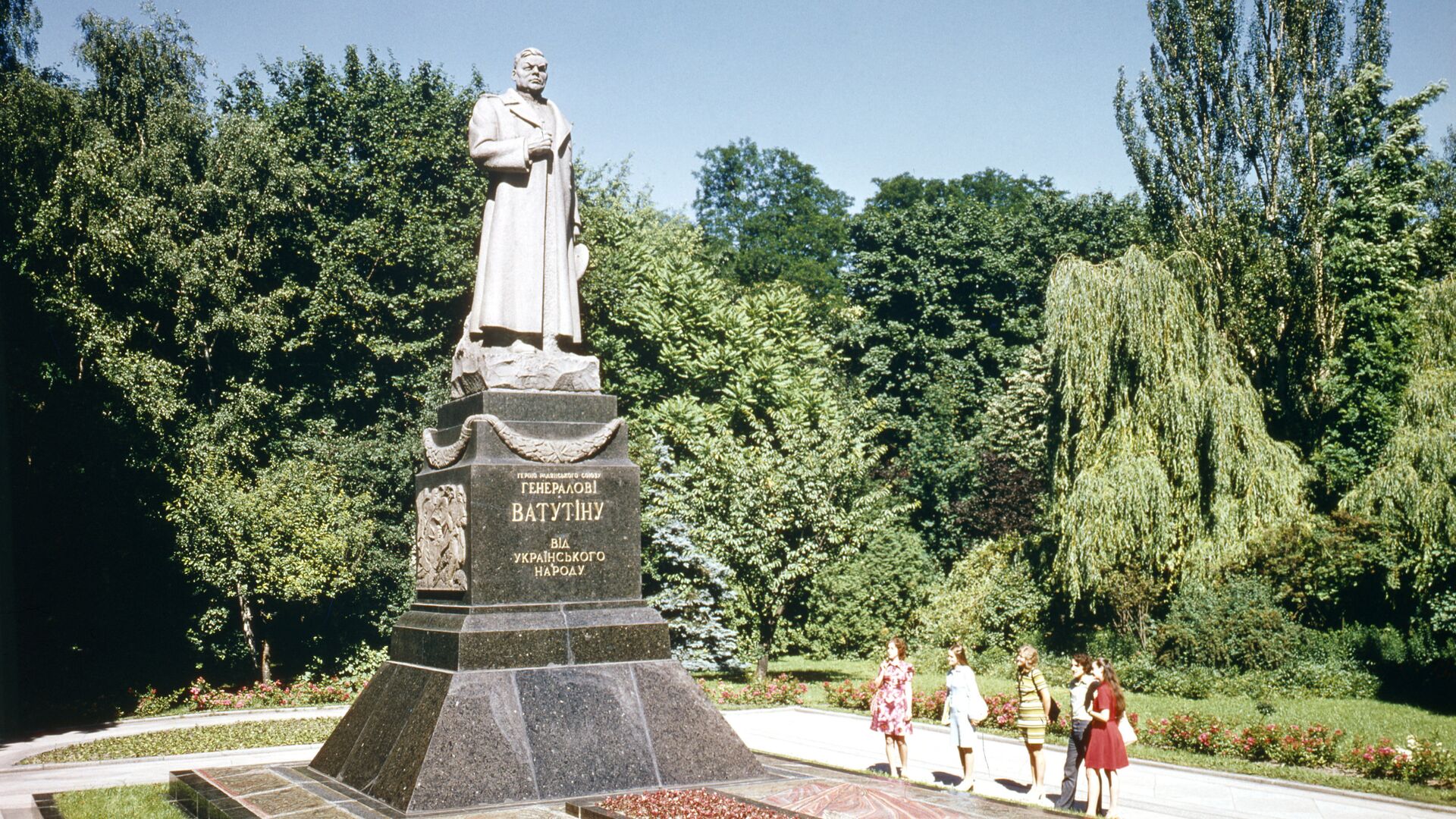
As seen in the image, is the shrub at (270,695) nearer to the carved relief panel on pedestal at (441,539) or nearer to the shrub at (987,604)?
the carved relief panel on pedestal at (441,539)

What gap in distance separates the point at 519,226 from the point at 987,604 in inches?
815

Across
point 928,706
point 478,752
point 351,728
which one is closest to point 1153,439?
point 928,706

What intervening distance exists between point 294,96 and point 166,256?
7.68 meters

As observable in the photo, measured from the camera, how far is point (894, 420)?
137 feet

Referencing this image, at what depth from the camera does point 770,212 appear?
51469mm

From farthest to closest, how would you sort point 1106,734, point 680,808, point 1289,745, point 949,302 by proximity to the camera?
1. point 949,302
2. point 1289,745
3. point 1106,734
4. point 680,808

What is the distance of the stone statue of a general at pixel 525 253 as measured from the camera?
1079 cm

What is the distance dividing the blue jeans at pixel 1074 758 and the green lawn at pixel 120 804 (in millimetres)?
7734

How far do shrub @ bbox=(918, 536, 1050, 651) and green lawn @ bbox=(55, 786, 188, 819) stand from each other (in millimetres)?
19879

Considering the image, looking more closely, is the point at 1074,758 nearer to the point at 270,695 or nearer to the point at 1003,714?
the point at 1003,714

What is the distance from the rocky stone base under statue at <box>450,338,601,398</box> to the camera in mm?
10523

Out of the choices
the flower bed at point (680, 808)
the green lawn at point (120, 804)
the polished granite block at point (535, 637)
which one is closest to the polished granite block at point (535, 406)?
the polished granite block at point (535, 637)

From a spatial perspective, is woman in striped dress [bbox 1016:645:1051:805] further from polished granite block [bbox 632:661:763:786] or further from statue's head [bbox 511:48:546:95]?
statue's head [bbox 511:48:546:95]

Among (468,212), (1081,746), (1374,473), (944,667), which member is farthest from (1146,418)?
(468,212)
